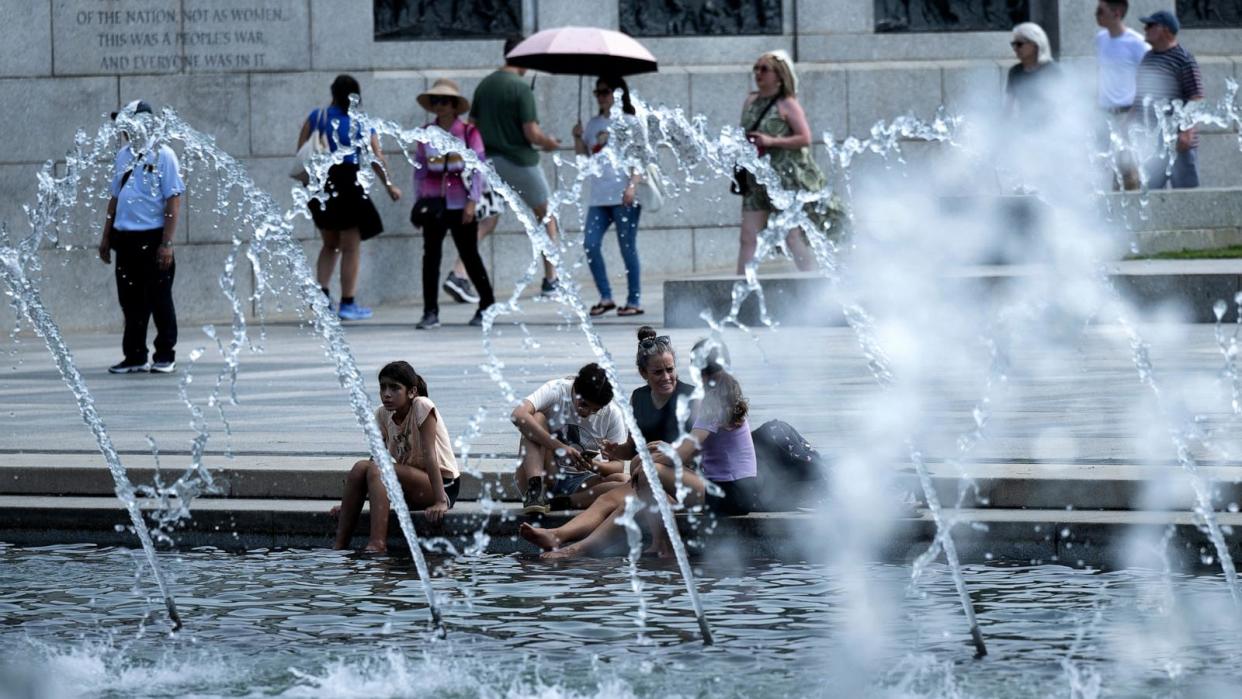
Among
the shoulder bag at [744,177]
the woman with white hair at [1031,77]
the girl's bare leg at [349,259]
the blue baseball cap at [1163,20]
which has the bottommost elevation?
the girl's bare leg at [349,259]

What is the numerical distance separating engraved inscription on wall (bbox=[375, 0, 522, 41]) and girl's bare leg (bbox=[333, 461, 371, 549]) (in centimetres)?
976

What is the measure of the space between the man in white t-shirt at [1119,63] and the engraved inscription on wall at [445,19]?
15.0 feet

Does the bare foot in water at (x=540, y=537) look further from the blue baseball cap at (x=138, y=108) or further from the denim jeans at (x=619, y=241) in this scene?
the denim jeans at (x=619, y=241)

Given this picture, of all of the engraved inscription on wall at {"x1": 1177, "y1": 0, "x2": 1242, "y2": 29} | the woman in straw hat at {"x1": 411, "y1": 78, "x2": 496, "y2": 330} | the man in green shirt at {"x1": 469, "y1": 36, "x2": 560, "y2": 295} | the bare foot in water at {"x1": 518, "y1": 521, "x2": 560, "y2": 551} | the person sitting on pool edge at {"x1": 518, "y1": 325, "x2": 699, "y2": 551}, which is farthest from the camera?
the engraved inscription on wall at {"x1": 1177, "y1": 0, "x2": 1242, "y2": 29}

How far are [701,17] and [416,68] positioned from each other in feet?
8.09

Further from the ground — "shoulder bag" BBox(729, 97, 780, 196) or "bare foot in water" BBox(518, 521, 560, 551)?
"shoulder bag" BBox(729, 97, 780, 196)

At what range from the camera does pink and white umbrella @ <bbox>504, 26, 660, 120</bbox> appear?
15.5 metres

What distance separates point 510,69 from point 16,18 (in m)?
3.67

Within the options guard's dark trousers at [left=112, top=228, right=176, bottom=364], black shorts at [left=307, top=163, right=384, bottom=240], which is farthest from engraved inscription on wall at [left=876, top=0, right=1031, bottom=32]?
guard's dark trousers at [left=112, top=228, right=176, bottom=364]

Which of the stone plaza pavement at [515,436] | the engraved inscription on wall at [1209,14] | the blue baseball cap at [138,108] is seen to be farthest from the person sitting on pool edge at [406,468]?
the engraved inscription on wall at [1209,14]

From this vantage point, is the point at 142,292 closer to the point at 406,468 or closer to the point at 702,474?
the point at 406,468

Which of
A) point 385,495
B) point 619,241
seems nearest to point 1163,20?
point 619,241

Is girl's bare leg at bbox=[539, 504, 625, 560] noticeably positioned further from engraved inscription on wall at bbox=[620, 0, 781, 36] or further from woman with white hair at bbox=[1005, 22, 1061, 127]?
engraved inscription on wall at bbox=[620, 0, 781, 36]

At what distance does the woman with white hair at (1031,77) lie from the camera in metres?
16.0
